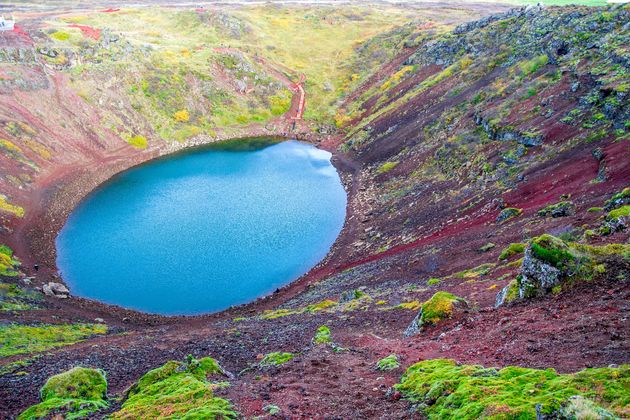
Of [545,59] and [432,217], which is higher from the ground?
[545,59]

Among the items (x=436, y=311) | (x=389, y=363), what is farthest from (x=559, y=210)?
(x=389, y=363)

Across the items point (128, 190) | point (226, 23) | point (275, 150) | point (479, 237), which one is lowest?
point (479, 237)

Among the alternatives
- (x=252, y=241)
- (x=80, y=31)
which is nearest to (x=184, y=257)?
(x=252, y=241)

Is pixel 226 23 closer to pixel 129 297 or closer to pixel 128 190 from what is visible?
pixel 128 190

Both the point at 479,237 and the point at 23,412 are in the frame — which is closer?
the point at 23,412

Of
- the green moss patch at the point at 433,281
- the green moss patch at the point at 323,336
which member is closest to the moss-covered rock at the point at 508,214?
the green moss patch at the point at 433,281

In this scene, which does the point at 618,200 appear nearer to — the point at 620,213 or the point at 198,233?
the point at 620,213

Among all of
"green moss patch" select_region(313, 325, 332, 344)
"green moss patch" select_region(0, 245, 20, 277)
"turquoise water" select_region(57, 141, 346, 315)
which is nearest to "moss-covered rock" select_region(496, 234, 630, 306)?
"green moss patch" select_region(313, 325, 332, 344)

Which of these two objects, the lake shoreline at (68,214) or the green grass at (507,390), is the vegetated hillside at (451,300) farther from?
the lake shoreline at (68,214)
